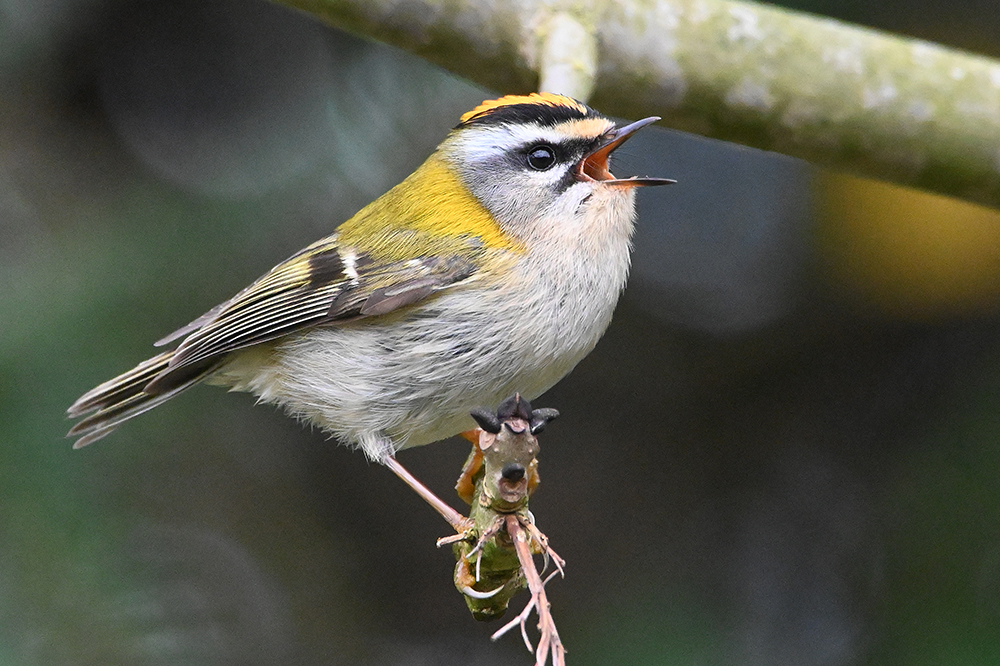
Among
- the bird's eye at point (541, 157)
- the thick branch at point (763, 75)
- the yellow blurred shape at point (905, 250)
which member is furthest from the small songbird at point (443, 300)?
the yellow blurred shape at point (905, 250)

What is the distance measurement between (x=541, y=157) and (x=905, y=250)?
135 cm

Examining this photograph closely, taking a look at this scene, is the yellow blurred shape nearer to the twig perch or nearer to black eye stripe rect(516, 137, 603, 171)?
black eye stripe rect(516, 137, 603, 171)

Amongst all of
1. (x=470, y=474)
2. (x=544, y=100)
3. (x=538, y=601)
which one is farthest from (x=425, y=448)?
(x=538, y=601)

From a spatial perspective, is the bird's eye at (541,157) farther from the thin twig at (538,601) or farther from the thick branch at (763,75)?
the thin twig at (538,601)

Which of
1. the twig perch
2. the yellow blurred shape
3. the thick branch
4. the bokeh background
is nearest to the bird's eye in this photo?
the thick branch

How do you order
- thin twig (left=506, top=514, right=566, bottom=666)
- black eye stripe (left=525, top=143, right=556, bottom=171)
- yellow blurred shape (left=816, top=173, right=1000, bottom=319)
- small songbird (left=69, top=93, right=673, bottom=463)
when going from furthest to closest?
yellow blurred shape (left=816, top=173, right=1000, bottom=319) < black eye stripe (left=525, top=143, right=556, bottom=171) < small songbird (left=69, top=93, right=673, bottom=463) < thin twig (left=506, top=514, right=566, bottom=666)

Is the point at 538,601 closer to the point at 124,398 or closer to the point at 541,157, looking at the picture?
the point at 541,157

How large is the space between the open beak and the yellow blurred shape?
3.26ft

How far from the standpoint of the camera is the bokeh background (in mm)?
1710

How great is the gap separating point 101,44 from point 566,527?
5.48 feet

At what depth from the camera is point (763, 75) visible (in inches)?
72.6

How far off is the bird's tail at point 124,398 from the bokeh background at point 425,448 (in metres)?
0.03

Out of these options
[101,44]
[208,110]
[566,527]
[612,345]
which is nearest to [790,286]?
[612,345]

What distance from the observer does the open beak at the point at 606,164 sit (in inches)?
62.8
